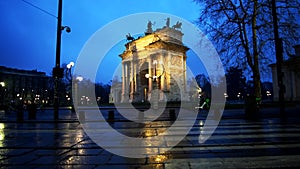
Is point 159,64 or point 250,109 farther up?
point 159,64

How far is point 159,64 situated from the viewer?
5838 centimetres

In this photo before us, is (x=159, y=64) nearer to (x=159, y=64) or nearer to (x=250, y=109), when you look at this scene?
(x=159, y=64)

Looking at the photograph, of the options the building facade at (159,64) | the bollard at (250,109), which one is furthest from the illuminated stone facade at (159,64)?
the bollard at (250,109)

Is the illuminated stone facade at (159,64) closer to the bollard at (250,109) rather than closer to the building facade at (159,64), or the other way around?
the building facade at (159,64)

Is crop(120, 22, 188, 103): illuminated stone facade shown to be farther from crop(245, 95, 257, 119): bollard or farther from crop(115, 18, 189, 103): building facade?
crop(245, 95, 257, 119): bollard

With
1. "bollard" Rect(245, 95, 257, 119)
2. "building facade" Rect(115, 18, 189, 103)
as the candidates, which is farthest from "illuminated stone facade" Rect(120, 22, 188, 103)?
"bollard" Rect(245, 95, 257, 119)

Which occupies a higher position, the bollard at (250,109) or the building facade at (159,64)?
the building facade at (159,64)

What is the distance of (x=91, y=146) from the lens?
24.2 ft

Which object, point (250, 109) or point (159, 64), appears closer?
point (250, 109)

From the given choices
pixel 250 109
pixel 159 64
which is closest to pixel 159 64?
pixel 159 64

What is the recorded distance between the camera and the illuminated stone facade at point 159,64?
58.5 m

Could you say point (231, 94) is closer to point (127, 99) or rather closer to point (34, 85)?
point (127, 99)

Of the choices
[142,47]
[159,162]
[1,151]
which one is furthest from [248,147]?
[142,47]

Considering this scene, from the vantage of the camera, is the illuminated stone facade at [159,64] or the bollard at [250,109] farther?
the illuminated stone facade at [159,64]
